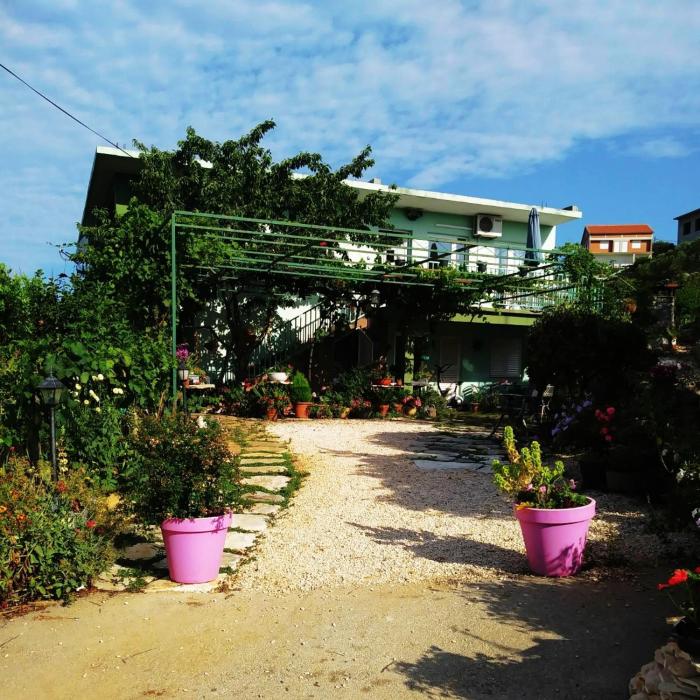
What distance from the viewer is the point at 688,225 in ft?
213

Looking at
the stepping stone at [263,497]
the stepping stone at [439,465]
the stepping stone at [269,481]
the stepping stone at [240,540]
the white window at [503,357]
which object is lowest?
the stepping stone at [240,540]

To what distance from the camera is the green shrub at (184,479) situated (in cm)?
426

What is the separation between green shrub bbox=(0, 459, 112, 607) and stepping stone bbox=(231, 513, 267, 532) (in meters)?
1.49

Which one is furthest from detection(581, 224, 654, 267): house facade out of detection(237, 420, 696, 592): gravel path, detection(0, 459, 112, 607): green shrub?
detection(0, 459, 112, 607): green shrub

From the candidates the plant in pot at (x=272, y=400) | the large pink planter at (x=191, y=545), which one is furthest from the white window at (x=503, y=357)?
the large pink planter at (x=191, y=545)

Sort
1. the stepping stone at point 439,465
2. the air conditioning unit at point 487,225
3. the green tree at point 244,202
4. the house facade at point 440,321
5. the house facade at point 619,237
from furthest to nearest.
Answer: the house facade at point 619,237
the air conditioning unit at point 487,225
the house facade at point 440,321
the green tree at point 244,202
the stepping stone at point 439,465

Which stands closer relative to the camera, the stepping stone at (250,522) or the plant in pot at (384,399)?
the stepping stone at (250,522)

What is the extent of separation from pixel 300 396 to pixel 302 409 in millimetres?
283

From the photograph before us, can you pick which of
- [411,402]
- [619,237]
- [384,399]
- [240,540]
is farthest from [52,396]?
[619,237]

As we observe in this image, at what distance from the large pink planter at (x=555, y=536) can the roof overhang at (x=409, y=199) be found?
11.7 metres

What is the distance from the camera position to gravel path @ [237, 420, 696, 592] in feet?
14.8

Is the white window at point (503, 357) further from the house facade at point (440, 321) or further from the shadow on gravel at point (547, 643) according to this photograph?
the shadow on gravel at point (547, 643)

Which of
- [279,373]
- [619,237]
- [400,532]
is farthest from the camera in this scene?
[619,237]

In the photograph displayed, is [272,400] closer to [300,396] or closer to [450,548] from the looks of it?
[300,396]
